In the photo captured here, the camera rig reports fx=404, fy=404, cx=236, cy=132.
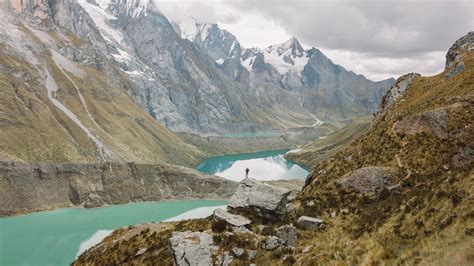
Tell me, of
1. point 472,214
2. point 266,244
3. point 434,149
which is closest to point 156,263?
point 266,244

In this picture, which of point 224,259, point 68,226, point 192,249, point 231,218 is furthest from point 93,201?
point 224,259

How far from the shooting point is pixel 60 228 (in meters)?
116

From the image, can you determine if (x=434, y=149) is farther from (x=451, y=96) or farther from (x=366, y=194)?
(x=451, y=96)

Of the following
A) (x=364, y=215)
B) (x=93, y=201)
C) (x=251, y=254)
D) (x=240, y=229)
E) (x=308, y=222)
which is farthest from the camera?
(x=93, y=201)

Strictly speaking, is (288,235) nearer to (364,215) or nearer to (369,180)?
(364,215)

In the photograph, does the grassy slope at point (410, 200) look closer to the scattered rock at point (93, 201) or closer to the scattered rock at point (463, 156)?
the scattered rock at point (463, 156)

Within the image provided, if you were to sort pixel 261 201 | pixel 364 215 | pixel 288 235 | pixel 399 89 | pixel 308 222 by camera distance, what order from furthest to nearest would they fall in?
pixel 399 89, pixel 261 201, pixel 364 215, pixel 308 222, pixel 288 235

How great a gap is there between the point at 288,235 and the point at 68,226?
10579cm

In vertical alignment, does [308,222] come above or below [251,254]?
above

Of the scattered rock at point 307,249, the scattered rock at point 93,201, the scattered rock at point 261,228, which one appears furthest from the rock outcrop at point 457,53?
the scattered rock at point 93,201

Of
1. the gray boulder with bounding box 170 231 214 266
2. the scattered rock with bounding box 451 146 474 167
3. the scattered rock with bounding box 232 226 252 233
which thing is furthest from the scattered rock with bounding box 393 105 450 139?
the gray boulder with bounding box 170 231 214 266

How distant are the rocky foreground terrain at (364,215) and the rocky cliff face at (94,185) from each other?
106059mm

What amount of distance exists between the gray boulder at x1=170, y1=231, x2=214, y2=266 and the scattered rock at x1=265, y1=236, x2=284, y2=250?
399cm

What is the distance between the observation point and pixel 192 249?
28.1 metres
